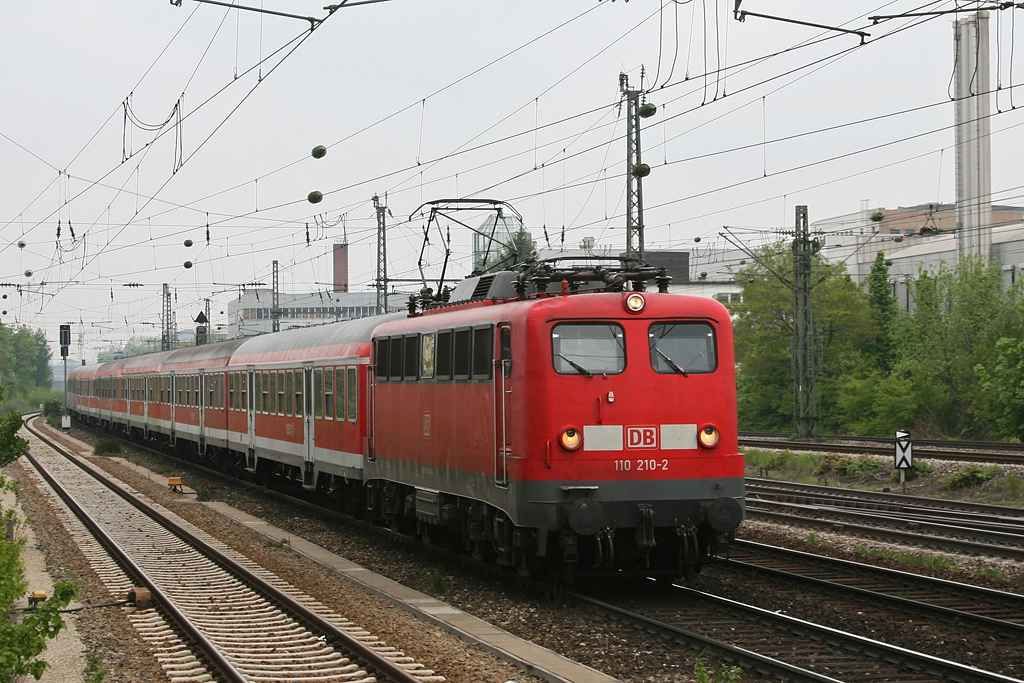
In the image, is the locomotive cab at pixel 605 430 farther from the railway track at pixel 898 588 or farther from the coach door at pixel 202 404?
the coach door at pixel 202 404

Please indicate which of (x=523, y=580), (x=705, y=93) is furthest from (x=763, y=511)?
(x=523, y=580)

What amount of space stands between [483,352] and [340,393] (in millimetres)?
7076

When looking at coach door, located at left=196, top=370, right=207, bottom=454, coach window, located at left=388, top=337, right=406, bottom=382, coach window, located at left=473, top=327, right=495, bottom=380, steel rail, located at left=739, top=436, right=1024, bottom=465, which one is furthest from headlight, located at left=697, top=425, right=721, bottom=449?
coach door, located at left=196, top=370, right=207, bottom=454

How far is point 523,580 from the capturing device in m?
12.9

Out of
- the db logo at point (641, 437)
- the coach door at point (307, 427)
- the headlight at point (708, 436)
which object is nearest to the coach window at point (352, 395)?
the coach door at point (307, 427)

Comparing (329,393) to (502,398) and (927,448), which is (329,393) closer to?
(502,398)

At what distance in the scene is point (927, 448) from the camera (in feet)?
109

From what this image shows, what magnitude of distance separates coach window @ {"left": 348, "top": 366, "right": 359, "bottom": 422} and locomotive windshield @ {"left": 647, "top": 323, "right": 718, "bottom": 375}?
7.47m

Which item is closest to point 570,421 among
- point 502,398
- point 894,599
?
point 502,398

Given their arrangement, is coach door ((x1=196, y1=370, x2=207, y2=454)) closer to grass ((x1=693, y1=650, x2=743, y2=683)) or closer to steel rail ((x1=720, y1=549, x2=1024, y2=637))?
steel rail ((x1=720, y1=549, x2=1024, y2=637))

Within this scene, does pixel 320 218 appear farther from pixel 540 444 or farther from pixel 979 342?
pixel 540 444

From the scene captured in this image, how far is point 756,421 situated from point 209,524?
124 ft

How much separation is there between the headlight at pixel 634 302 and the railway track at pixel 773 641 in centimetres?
301

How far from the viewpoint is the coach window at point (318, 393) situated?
20.8 m
